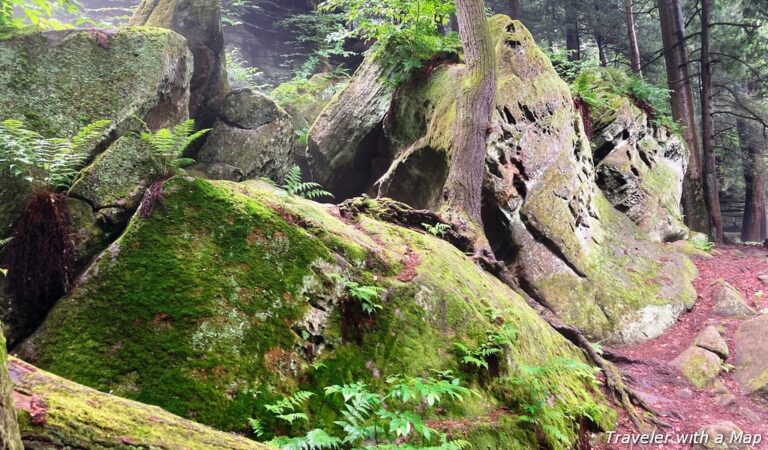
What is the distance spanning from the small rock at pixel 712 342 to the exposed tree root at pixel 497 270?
62.5 inches

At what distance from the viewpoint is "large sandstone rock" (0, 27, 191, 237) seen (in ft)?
18.2

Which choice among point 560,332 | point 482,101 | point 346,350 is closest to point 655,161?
point 482,101

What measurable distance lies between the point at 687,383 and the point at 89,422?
796 cm

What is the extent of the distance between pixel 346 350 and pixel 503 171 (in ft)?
20.0

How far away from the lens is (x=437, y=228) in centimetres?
711

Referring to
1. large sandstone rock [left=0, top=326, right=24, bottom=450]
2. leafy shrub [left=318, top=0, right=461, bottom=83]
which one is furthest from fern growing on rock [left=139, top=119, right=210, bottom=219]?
leafy shrub [left=318, top=0, right=461, bottom=83]

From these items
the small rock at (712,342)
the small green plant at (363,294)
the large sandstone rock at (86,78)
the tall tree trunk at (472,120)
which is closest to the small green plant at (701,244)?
the small rock at (712,342)

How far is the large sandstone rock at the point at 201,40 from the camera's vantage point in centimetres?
1025

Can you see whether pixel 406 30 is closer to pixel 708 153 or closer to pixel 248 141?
pixel 248 141

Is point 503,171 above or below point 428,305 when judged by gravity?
above

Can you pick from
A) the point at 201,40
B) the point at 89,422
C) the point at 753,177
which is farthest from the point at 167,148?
the point at 753,177

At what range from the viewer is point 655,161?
43.1ft

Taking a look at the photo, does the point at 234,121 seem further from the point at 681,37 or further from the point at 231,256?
the point at 681,37

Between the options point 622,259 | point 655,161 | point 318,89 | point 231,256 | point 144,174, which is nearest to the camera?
point 231,256
